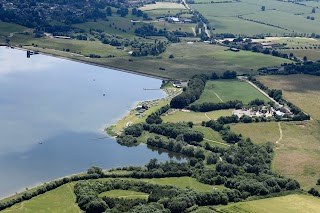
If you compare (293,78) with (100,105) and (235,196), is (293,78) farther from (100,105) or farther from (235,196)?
(235,196)

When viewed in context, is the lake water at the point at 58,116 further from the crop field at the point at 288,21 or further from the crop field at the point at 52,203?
the crop field at the point at 288,21

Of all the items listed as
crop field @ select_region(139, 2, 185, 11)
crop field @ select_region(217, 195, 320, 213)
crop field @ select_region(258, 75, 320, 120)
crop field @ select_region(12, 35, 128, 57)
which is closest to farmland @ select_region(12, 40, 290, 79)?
crop field @ select_region(12, 35, 128, 57)

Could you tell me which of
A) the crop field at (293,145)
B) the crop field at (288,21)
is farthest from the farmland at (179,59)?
the crop field at (288,21)

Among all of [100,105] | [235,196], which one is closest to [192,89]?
[100,105]

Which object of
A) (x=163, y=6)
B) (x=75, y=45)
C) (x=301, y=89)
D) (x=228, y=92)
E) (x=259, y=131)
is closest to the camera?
(x=259, y=131)

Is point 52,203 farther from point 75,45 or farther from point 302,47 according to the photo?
point 302,47

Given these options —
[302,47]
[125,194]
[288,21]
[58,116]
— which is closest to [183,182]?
[125,194]
